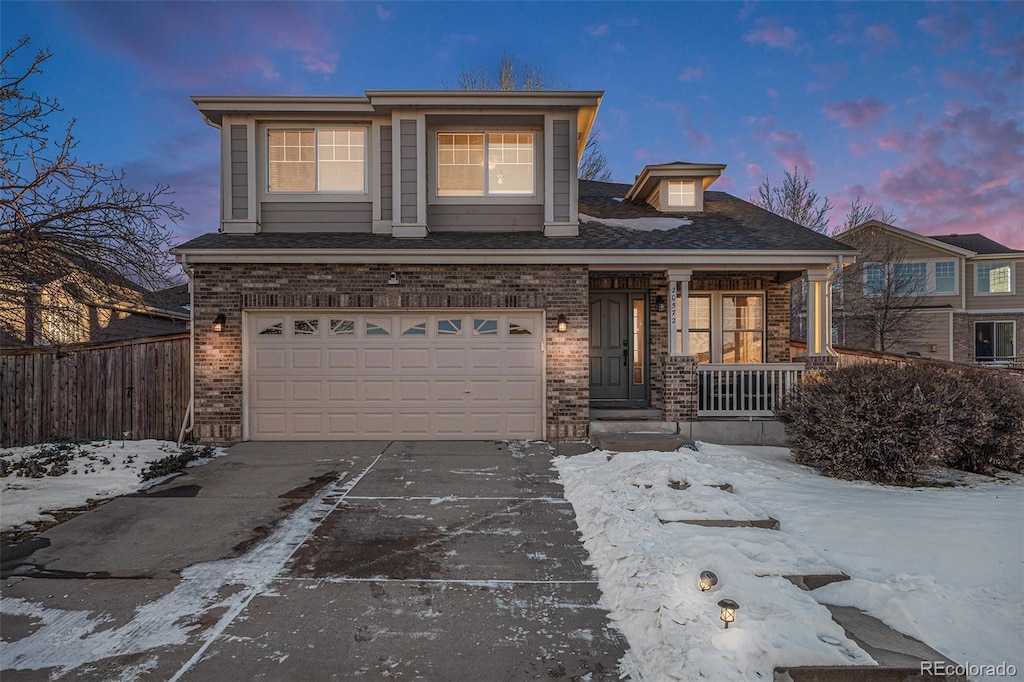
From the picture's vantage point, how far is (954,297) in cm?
2119

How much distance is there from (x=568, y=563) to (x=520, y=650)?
3.88ft

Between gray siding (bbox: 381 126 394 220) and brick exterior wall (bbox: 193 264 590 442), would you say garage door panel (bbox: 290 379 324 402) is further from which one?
gray siding (bbox: 381 126 394 220)

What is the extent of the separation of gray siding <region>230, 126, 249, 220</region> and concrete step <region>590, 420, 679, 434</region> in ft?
24.9

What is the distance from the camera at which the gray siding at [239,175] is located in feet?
30.6

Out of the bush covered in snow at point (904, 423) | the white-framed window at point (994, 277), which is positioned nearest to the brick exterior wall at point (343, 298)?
the bush covered in snow at point (904, 423)

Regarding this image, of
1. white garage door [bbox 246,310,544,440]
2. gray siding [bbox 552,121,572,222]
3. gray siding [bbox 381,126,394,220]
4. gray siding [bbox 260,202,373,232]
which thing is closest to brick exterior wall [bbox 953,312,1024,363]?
gray siding [bbox 552,121,572,222]

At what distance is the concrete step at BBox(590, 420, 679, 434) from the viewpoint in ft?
28.3

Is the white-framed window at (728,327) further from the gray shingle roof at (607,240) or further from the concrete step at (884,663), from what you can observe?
the concrete step at (884,663)

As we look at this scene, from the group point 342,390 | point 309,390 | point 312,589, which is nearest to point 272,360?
point 309,390

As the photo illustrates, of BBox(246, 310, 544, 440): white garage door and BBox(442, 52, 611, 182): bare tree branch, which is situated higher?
BBox(442, 52, 611, 182): bare tree branch

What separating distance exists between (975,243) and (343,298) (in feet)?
95.4

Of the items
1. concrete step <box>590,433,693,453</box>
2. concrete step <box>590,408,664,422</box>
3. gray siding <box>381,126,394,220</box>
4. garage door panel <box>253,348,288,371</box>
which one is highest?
gray siding <box>381,126,394,220</box>

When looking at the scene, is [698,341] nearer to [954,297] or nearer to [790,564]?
[790,564]

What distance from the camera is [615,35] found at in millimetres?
12094
